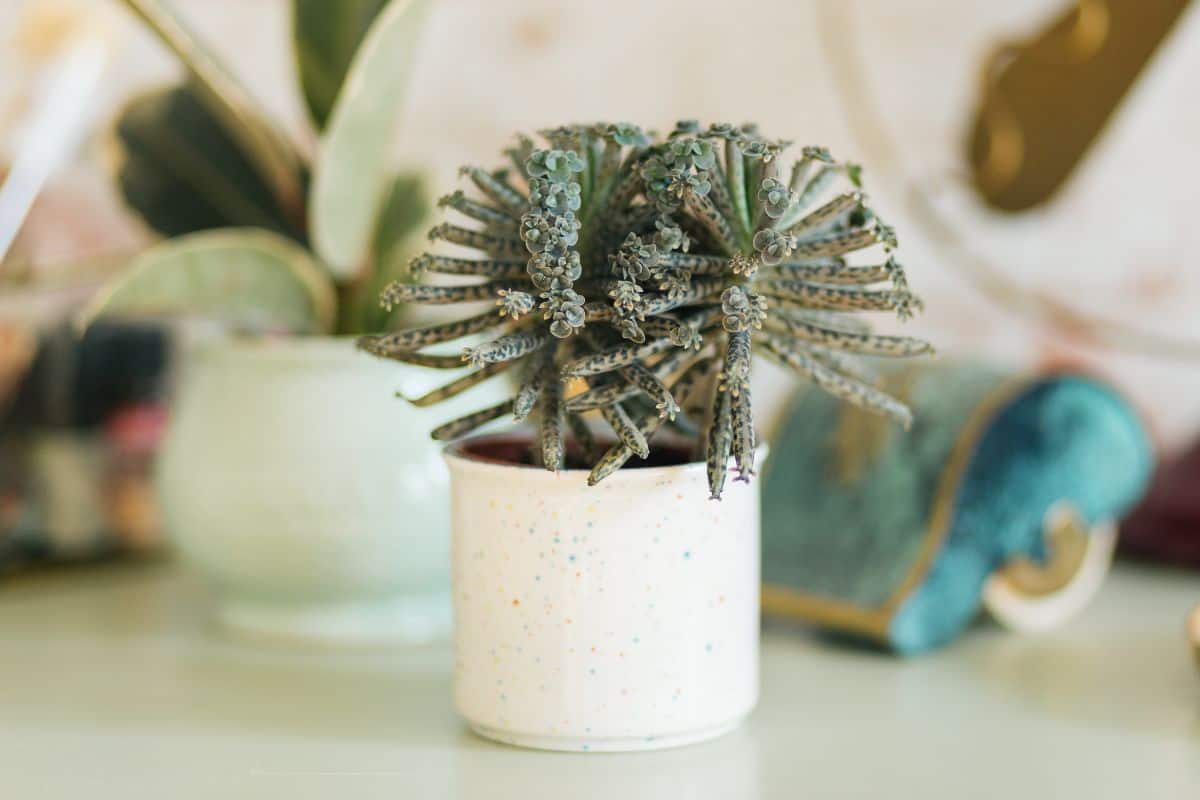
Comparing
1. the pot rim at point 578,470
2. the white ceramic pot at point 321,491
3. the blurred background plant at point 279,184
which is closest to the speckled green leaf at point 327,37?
the blurred background plant at point 279,184

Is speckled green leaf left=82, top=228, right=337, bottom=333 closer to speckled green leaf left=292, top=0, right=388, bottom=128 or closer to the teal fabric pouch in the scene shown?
speckled green leaf left=292, top=0, right=388, bottom=128

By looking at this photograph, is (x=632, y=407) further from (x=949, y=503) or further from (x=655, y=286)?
(x=949, y=503)

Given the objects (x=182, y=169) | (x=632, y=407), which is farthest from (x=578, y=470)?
(x=182, y=169)

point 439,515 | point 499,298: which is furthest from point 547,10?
point 499,298

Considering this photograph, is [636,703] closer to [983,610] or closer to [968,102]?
[983,610]

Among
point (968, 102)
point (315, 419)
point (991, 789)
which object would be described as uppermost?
point (968, 102)

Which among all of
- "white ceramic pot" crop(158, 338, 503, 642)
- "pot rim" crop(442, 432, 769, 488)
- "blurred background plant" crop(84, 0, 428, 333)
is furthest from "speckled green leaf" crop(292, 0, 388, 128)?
"pot rim" crop(442, 432, 769, 488)
